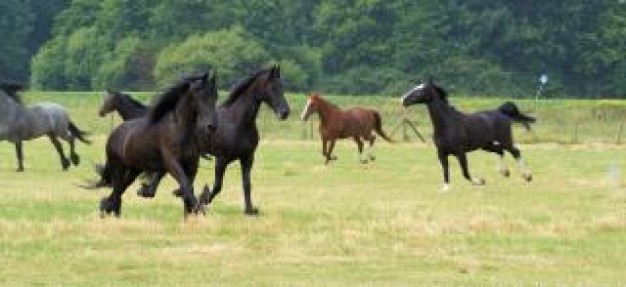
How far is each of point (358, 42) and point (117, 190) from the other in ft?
243

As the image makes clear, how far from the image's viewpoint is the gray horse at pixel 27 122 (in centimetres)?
3039

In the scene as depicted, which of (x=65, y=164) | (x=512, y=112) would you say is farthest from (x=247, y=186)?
(x=65, y=164)

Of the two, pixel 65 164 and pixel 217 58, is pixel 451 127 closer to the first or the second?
pixel 65 164

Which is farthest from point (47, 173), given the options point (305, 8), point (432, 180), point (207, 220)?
point (305, 8)

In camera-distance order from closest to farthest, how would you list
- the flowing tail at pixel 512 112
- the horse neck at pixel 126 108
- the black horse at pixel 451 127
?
the horse neck at pixel 126 108 < the black horse at pixel 451 127 < the flowing tail at pixel 512 112

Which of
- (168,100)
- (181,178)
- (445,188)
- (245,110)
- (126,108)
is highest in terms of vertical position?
(168,100)

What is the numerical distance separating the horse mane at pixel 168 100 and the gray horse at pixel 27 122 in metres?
13.1

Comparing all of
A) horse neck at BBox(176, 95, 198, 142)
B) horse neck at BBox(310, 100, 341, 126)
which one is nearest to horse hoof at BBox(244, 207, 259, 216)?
horse neck at BBox(176, 95, 198, 142)

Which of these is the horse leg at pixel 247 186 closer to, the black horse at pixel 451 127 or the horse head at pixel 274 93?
the horse head at pixel 274 93

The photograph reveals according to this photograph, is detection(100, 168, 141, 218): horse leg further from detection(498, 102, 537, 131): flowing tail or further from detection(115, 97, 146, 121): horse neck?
detection(498, 102, 537, 131): flowing tail

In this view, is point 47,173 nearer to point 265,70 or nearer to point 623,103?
point 265,70

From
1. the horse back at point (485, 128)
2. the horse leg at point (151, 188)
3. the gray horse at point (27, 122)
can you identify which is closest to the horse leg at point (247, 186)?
the horse leg at point (151, 188)

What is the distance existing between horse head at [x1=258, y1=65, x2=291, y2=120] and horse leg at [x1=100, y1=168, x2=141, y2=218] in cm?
245

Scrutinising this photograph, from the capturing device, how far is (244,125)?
19375 millimetres
